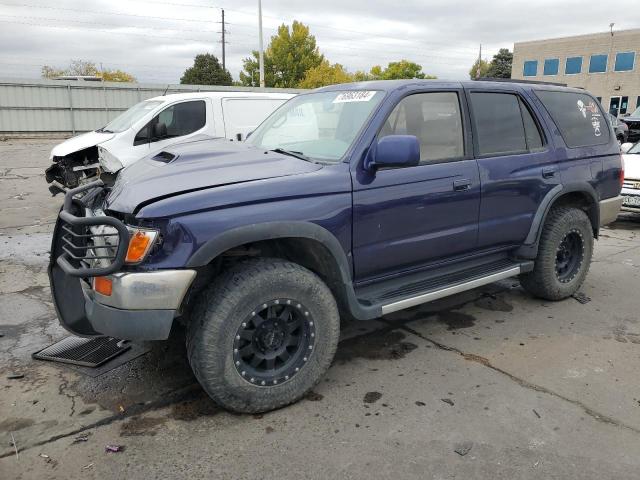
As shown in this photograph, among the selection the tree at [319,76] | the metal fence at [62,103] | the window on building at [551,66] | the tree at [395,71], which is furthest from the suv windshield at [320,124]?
the tree at [395,71]

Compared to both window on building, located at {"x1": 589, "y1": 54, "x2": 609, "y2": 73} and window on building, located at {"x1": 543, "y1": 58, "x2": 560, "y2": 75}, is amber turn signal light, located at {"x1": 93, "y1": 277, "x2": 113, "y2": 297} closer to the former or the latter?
window on building, located at {"x1": 589, "y1": 54, "x2": 609, "y2": 73}

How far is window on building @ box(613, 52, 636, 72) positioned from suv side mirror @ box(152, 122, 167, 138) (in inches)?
1944

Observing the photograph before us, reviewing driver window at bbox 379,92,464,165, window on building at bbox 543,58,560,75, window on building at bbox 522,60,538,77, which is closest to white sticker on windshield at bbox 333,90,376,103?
driver window at bbox 379,92,464,165

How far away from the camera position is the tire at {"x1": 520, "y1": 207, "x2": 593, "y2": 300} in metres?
4.53

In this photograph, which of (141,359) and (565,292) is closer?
(141,359)

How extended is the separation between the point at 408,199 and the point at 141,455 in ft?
7.14

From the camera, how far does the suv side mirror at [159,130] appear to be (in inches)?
333

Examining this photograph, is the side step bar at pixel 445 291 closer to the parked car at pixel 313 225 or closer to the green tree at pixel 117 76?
the parked car at pixel 313 225

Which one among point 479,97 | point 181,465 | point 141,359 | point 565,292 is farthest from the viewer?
point 565,292

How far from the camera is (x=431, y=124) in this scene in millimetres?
3777

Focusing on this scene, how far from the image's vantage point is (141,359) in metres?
3.70

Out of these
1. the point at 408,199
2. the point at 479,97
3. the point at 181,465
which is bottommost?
the point at 181,465

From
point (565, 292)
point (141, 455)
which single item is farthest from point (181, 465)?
point (565, 292)

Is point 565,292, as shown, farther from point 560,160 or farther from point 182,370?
point 182,370
